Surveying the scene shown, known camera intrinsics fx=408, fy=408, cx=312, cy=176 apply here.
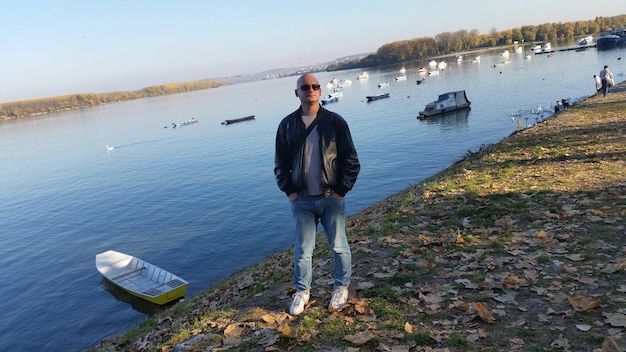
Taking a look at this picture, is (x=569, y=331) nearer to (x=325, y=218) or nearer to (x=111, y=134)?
(x=325, y=218)

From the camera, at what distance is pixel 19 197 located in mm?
39625

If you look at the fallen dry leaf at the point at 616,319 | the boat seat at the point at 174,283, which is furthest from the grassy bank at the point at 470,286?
the boat seat at the point at 174,283

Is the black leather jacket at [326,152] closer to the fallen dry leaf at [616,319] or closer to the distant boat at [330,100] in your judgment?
the fallen dry leaf at [616,319]

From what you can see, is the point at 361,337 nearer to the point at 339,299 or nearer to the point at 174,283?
the point at 339,299

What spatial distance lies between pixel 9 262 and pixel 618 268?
29.0 meters

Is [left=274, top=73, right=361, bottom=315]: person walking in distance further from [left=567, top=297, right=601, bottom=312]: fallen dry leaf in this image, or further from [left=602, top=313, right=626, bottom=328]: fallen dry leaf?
[left=602, top=313, right=626, bottom=328]: fallen dry leaf

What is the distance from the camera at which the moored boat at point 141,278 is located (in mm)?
16031

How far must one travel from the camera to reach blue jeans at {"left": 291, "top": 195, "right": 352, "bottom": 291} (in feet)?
16.5

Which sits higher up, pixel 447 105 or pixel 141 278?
pixel 447 105

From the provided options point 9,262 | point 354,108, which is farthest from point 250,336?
point 354,108

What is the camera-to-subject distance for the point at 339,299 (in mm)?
5266

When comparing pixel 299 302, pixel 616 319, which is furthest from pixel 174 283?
pixel 616 319

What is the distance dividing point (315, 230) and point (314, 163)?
889 millimetres

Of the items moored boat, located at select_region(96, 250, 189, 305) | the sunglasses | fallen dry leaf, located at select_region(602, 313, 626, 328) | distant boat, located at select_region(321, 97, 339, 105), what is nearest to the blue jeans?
the sunglasses
